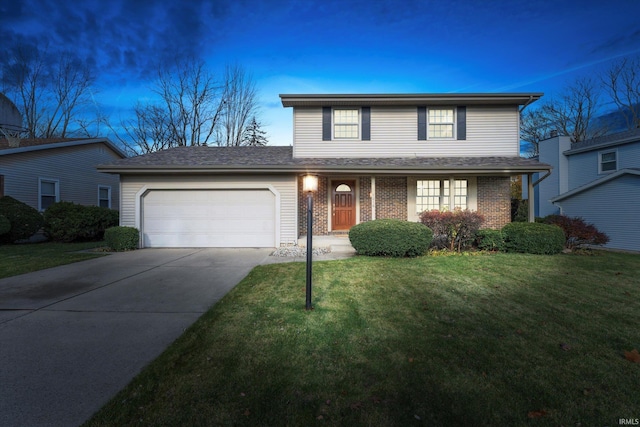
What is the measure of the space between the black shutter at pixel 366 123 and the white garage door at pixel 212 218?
15.0 feet

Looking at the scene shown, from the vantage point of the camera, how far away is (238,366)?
8.64ft

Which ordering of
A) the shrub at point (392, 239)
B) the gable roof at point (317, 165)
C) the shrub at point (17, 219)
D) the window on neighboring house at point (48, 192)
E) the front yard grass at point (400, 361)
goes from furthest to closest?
the window on neighboring house at point (48, 192) → the shrub at point (17, 219) → the gable roof at point (317, 165) → the shrub at point (392, 239) → the front yard grass at point (400, 361)

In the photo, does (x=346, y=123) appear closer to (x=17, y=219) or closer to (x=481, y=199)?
(x=481, y=199)

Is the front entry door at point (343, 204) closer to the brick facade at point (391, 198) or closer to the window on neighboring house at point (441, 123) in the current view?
the brick facade at point (391, 198)

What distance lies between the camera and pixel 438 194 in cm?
1143

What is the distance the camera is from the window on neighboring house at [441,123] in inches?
449

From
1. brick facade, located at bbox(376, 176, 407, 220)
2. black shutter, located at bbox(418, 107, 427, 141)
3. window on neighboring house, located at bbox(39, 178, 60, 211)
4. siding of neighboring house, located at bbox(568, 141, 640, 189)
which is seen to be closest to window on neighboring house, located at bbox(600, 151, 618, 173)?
siding of neighboring house, located at bbox(568, 141, 640, 189)

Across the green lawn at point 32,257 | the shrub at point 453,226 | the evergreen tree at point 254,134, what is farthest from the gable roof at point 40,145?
the shrub at point 453,226

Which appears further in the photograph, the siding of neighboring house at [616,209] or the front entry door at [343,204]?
the front entry door at [343,204]

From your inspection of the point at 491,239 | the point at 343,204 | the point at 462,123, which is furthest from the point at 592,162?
the point at 343,204

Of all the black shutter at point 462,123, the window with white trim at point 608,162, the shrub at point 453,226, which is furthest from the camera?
the window with white trim at point 608,162

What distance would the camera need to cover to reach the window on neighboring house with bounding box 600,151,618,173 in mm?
13969

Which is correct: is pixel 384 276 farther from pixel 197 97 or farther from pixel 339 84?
pixel 197 97

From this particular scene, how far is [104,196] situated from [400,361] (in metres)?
19.5
